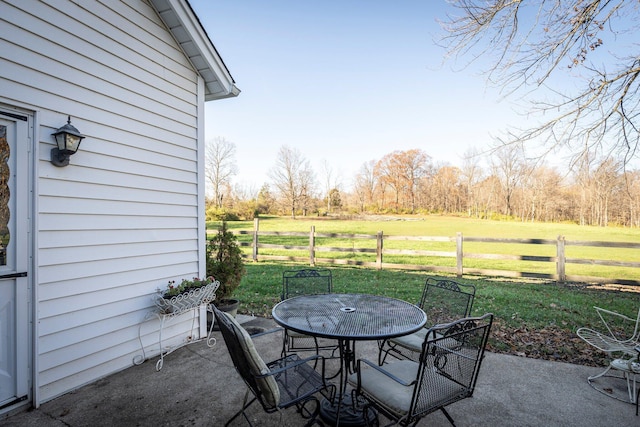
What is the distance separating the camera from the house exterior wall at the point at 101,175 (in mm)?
2650

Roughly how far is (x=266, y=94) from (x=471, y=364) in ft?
67.1

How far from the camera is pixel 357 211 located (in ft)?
123

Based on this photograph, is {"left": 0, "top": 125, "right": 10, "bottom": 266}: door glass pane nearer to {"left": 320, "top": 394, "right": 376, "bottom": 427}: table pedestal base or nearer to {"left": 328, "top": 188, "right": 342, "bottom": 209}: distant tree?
{"left": 320, "top": 394, "right": 376, "bottom": 427}: table pedestal base

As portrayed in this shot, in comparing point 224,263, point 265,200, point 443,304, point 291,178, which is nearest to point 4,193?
point 224,263

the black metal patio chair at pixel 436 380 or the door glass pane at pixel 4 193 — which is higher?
the door glass pane at pixel 4 193

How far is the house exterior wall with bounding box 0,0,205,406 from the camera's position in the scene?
2.65 meters

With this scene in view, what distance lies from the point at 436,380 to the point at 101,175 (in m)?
3.43

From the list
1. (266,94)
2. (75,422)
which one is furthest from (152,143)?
(266,94)

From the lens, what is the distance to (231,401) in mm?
2662

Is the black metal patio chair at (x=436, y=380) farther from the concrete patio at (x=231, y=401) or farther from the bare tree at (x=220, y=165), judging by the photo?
the bare tree at (x=220, y=165)

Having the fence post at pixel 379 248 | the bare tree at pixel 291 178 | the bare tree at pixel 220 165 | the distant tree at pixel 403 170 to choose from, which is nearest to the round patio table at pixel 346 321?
the fence post at pixel 379 248

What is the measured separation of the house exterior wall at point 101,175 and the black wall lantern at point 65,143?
2.8 inches

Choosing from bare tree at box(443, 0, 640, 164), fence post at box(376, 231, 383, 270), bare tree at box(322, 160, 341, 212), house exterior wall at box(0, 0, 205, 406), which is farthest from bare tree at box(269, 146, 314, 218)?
bare tree at box(443, 0, 640, 164)

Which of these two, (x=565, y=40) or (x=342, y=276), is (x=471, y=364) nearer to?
(x=565, y=40)
